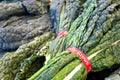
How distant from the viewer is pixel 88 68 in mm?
3014

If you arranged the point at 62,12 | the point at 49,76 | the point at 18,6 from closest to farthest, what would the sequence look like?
the point at 49,76 → the point at 62,12 → the point at 18,6

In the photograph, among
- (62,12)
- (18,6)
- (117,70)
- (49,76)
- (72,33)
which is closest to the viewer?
(49,76)

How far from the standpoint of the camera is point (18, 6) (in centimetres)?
454

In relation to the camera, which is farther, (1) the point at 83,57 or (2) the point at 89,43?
(2) the point at 89,43

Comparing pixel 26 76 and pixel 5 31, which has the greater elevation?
pixel 5 31

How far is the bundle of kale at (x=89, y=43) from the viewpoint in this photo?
2.99 m

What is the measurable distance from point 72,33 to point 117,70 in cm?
66

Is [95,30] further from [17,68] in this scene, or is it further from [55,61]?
[17,68]

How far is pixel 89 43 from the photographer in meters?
3.14

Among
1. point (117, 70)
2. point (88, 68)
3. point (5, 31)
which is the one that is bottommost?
point (117, 70)

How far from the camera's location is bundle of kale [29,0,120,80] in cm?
299

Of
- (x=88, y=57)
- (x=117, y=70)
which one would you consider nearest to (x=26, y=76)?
(x=88, y=57)

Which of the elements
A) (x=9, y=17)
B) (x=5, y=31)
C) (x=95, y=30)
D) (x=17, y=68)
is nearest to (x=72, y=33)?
(x=95, y=30)

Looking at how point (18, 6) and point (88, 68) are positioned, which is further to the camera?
point (18, 6)
